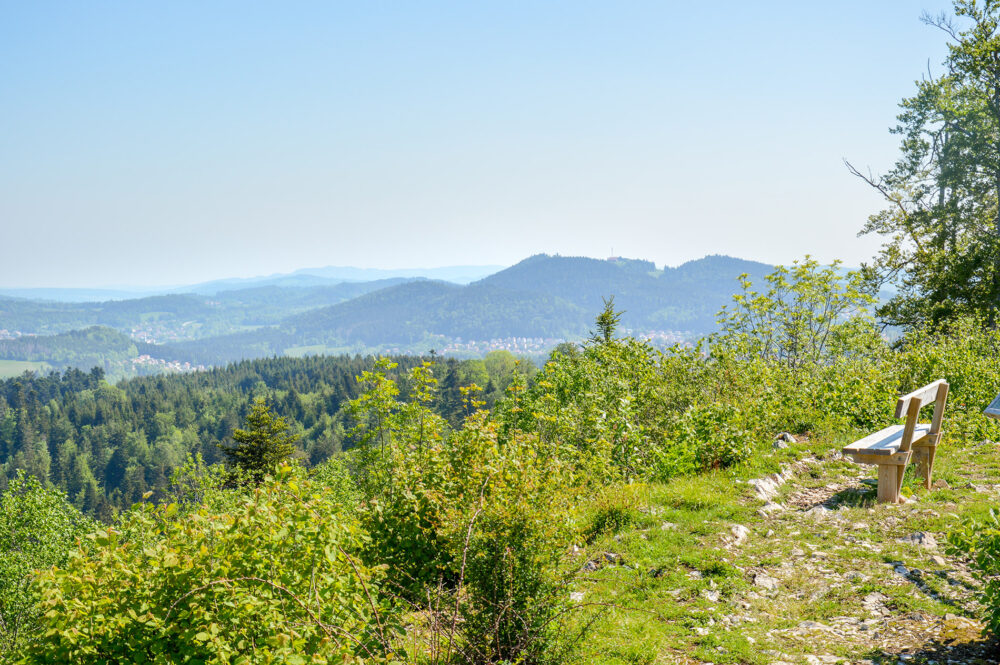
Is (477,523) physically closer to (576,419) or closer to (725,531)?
(725,531)

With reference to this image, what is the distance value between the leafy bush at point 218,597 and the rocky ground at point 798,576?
2390mm

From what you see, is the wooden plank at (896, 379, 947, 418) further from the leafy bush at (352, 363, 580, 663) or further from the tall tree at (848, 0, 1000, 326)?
the tall tree at (848, 0, 1000, 326)

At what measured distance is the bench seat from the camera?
23.6 feet

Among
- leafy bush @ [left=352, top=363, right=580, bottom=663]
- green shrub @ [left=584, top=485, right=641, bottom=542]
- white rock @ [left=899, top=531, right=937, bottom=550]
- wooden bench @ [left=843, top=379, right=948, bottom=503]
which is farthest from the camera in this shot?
green shrub @ [left=584, top=485, right=641, bottom=542]

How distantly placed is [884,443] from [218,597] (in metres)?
7.61

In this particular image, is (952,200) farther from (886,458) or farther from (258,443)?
(258,443)

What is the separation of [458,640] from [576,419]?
5886 millimetres

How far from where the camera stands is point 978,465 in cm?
886

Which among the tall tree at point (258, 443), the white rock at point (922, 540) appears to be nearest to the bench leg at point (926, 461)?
the white rock at point (922, 540)

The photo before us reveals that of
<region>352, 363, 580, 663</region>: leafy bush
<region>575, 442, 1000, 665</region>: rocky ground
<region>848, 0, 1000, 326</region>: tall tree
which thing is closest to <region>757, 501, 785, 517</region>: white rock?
<region>575, 442, 1000, 665</region>: rocky ground

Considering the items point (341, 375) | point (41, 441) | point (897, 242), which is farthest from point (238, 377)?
point (897, 242)

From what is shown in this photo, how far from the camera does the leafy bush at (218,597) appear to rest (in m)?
3.41

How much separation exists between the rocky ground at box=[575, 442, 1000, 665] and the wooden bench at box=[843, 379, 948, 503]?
27cm

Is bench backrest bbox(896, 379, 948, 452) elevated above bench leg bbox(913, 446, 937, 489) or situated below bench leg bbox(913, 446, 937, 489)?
above
